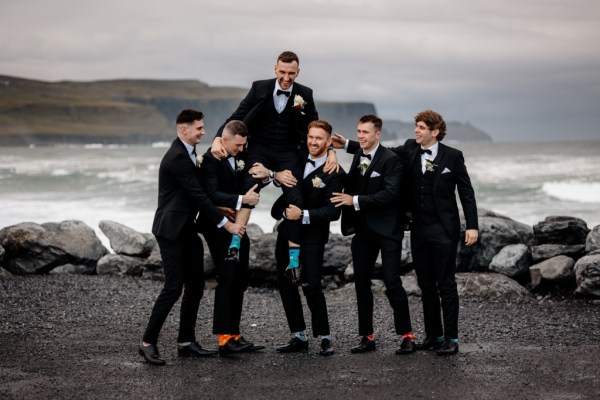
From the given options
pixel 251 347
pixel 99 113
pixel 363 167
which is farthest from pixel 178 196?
pixel 99 113

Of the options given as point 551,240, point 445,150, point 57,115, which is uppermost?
point 57,115

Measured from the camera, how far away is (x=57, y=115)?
157 meters

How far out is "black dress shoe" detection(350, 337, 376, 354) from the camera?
291 inches

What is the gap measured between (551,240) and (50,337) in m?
7.80

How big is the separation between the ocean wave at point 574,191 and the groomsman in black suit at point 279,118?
25574 millimetres

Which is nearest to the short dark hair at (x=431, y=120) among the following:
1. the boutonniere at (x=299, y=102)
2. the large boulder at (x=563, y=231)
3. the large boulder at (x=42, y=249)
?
the boutonniere at (x=299, y=102)

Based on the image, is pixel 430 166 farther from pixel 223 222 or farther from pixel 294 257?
pixel 223 222

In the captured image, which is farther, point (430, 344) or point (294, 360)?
point (430, 344)

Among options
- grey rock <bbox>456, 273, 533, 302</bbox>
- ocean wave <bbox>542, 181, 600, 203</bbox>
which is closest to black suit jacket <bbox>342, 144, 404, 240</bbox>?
grey rock <bbox>456, 273, 533, 302</bbox>

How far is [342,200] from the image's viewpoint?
23.8ft

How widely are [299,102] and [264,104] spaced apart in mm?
358

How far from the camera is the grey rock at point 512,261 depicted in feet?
37.1

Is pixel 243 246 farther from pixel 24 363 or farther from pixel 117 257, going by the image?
pixel 117 257

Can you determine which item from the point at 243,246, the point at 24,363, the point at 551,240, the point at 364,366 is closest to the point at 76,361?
the point at 24,363
